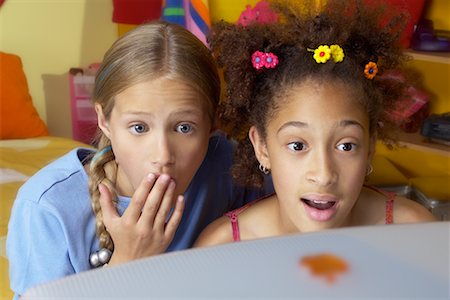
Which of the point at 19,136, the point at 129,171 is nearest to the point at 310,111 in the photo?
the point at 129,171

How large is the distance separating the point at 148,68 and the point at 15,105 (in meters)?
2.13

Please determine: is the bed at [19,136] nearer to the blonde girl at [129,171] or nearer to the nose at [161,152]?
the blonde girl at [129,171]

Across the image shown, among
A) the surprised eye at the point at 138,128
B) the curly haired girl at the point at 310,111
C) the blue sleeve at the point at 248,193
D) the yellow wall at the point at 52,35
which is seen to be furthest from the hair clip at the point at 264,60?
the yellow wall at the point at 52,35

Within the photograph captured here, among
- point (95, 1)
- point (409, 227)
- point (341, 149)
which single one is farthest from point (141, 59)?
point (95, 1)

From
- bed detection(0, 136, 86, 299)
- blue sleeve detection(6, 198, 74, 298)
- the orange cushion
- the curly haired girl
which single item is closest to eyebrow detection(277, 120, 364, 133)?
the curly haired girl

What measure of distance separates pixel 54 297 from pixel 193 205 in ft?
2.97

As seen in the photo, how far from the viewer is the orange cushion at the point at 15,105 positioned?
3027 millimetres

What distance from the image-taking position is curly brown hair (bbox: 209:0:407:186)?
1.10 m

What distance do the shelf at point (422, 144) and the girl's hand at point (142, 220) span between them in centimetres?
153

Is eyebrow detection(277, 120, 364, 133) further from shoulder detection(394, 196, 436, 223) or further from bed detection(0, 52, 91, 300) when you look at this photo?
bed detection(0, 52, 91, 300)

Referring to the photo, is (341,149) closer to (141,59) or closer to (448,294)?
(141,59)

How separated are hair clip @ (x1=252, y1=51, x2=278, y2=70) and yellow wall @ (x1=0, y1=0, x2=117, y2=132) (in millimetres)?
2409

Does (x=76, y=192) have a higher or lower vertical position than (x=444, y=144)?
higher

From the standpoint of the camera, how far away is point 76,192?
3.86 ft
